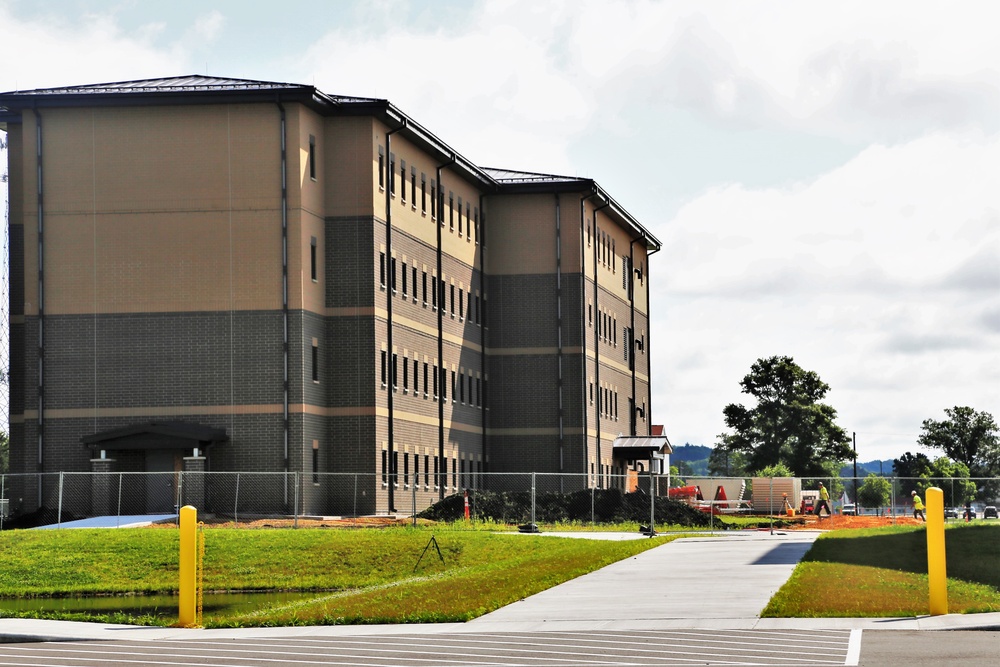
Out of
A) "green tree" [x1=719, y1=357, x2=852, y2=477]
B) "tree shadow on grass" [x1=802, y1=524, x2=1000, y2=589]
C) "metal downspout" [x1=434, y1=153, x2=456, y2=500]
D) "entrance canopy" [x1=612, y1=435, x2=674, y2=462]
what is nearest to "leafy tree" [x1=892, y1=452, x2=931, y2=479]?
"green tree" [x1=719, y1=357, x2=852, y2=477]

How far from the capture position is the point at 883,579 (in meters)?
25.5

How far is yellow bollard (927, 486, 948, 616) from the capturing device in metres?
20.3

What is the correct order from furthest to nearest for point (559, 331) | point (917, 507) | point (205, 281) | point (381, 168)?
1. point (559, 331)
2. point (381, 168)
3. point (917, 507)
4. point (205, 281)

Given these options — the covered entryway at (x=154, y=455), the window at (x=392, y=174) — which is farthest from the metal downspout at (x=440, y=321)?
the covered entryway at (x=154, y=455)

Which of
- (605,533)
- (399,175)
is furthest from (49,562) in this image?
(399,175)

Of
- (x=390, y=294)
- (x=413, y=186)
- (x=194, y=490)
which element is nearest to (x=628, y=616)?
(x=194, y=490)

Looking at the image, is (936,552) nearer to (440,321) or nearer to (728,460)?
(440,321)

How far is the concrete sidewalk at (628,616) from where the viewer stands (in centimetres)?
2006

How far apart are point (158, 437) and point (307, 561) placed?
19933 mm

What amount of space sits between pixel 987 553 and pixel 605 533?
1775cm

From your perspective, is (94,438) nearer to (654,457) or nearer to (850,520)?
(850,520)

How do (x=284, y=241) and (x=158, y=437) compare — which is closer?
(x=158, y=437)

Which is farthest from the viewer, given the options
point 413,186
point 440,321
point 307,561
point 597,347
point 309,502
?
point 597,347

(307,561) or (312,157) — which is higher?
(312,157)
